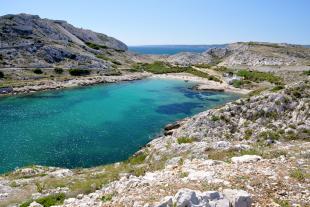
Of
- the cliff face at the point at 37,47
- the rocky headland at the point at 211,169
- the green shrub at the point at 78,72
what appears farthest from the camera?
the green shrub at the point at 78,72

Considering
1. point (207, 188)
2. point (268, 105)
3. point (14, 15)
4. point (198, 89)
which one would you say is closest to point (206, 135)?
point (268, 105)

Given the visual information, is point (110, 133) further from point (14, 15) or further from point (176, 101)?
point (14, 15)

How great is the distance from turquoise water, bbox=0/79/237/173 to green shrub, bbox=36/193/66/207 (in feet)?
67.0

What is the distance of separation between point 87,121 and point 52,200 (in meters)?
44.8

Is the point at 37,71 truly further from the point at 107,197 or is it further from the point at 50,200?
the point at 107,197

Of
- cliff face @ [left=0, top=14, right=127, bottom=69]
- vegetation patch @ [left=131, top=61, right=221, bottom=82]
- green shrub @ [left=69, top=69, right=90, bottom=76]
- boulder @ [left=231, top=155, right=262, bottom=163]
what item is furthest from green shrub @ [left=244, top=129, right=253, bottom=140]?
cliff face @ [left=0, top=14, right=127, bottom=69]

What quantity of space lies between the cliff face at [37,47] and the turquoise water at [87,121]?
2802cm

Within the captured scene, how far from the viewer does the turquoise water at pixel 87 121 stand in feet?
147

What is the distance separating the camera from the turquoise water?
147ft

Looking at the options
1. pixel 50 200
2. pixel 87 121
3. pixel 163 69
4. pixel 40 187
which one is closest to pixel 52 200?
pixel 50 200

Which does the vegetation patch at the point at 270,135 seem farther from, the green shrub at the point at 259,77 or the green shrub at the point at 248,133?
the green shrub at the point at 259,77

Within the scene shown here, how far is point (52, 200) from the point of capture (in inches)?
810

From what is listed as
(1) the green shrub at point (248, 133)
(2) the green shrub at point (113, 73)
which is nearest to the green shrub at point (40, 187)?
(1) the green shrub at point (248, 133)

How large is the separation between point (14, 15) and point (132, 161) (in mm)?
146597
